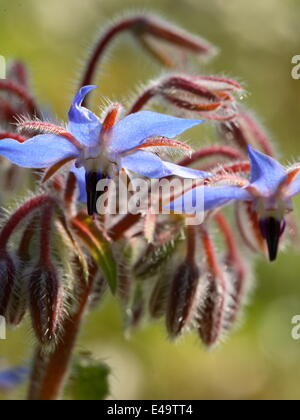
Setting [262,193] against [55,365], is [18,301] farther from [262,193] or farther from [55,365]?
[262,193]

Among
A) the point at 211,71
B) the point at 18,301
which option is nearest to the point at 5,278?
the point at 18,301

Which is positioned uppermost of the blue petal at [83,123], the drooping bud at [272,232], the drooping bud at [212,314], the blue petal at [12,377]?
the blue petal at [83,123]

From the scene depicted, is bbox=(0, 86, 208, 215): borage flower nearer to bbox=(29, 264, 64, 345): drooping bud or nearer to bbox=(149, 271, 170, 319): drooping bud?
bbox=(29, 264, 64, 345): drooping bud

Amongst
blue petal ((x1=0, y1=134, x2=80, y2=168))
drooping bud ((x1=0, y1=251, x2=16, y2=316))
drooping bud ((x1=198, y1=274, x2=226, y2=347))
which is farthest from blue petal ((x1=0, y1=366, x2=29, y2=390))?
blue petal ((x1=0, y1=134, x2=80, y2=168))

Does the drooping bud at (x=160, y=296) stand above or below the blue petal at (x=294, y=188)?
below

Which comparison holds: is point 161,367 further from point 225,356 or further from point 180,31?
point 180,31

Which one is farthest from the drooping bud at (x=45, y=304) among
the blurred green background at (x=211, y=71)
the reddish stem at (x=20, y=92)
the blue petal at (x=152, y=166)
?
the blurred green background at (x=211, y=71)

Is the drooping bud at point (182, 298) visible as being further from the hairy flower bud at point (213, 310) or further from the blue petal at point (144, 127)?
the blue petal at point (144, 127)

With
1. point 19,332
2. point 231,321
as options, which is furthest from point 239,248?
point 19,332
